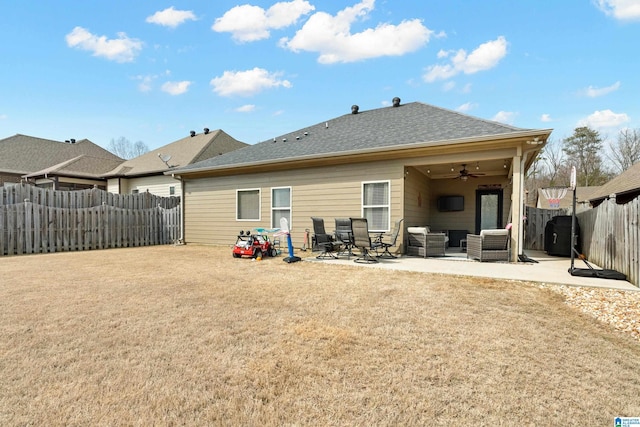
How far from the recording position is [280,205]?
10.1 m

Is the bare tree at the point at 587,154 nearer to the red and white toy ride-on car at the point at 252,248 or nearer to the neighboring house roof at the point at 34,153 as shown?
the red and white toy ride-on car at the point at 252,248

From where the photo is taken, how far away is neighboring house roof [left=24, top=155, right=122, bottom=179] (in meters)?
17.8

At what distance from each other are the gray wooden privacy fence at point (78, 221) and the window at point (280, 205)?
479 cm

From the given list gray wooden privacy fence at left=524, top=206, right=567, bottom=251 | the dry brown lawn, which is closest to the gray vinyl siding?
the dry brown lawn

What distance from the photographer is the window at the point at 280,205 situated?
32.6ft

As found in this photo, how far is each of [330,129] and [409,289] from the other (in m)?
7.80

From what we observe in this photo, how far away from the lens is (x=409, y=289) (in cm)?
480

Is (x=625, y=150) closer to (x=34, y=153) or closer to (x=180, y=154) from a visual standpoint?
(x=180, y=154)

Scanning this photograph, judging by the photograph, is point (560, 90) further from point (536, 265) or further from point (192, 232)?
point (192, 232)

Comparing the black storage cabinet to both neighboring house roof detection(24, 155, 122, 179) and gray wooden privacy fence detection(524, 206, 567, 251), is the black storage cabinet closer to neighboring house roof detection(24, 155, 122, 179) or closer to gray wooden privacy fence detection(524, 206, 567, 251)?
gray wooden privacy fence detection(524, 206, 567, 251)

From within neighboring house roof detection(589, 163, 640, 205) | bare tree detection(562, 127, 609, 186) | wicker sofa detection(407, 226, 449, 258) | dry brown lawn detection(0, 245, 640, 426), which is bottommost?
dry brown lawn detection(0, 245, 640, 426)

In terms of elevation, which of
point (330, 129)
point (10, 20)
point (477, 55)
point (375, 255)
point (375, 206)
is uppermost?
point (477, 55)

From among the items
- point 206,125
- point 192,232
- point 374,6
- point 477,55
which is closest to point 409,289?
point 374,6

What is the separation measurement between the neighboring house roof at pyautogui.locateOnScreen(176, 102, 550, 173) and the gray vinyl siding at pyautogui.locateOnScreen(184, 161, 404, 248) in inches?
21.9
